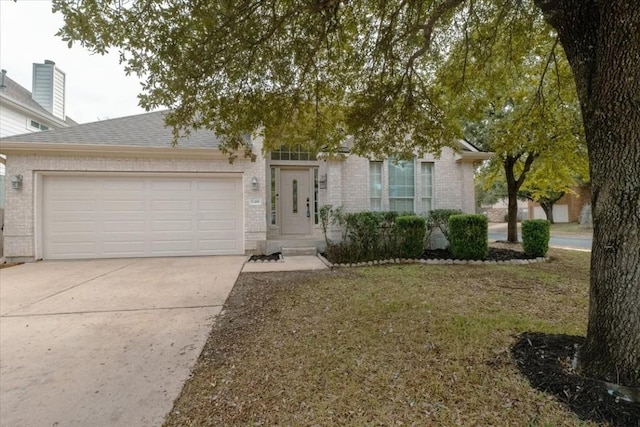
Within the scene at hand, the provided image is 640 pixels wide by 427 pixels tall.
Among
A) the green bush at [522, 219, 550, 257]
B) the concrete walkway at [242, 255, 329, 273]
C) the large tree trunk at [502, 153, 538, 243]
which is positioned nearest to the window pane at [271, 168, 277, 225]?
the concrete walkway at [242, 255, 329, 273]

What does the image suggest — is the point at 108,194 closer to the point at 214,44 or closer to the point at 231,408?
the point at 214,44

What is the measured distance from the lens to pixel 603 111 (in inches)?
86.0

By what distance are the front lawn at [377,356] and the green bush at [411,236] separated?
239cm

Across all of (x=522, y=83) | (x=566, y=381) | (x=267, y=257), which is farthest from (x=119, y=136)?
(x=522, y=83)

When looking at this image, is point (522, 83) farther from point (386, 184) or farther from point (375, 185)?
point (375, 185)

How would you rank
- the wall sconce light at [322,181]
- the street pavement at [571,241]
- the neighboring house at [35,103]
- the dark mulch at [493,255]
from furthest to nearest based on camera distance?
1. the street pavement at [571,241]
2. the neighboring house at [35,103]
3. the wall sconce light at [322,181]
4. the dark mulch at [493,255]

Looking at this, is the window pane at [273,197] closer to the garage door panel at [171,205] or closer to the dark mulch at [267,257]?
the dark mulch at [267,257]

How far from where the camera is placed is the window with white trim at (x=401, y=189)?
31.5 ft

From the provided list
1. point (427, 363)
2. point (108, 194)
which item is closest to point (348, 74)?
point (427, 363)

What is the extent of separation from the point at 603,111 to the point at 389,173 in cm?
743

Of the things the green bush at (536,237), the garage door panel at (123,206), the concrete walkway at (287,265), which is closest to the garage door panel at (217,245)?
the concrete walkway at (287,265)

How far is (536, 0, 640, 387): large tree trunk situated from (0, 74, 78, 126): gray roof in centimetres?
1582

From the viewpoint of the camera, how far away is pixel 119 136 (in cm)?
886

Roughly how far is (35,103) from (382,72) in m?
15.7
